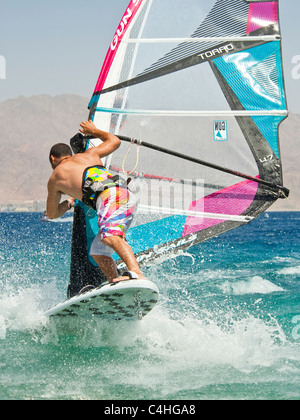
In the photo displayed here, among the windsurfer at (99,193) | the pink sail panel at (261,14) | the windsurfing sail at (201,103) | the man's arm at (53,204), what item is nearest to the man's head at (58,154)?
the windsurfer at (99,193)

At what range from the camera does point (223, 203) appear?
630cm

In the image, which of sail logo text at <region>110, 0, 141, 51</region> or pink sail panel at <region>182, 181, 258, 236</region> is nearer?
sail logo text at <region>110, 0, 141, 51</region>

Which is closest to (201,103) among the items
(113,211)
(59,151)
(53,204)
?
(59,151)

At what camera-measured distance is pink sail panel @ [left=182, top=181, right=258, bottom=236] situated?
6.22 m

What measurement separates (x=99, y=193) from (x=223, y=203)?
200 centimetres

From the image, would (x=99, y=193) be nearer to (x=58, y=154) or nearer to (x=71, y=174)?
(x=71, y=174)

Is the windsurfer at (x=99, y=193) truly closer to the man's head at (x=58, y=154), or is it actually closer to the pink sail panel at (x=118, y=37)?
the man's head at (x=58, y=154)

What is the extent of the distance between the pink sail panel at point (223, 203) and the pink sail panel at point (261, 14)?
1.79 metres

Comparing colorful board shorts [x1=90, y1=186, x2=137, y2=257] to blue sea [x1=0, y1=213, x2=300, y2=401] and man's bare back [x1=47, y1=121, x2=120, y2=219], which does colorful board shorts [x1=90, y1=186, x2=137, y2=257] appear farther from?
blue sea [x1=0, y1=213, x2=300, y2=401]

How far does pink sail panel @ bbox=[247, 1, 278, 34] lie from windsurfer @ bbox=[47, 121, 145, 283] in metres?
2.27

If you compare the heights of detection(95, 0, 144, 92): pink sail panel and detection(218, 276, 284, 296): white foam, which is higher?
detection(95, 0, 144, 92): pink sail panel

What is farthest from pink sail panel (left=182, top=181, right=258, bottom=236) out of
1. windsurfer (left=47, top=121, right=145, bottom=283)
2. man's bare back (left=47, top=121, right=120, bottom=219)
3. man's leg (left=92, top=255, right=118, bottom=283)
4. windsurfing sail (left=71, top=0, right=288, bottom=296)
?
man's bare back (left=47, top=121, right=120, bottom=219)

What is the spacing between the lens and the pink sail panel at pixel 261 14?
19.9 feet
